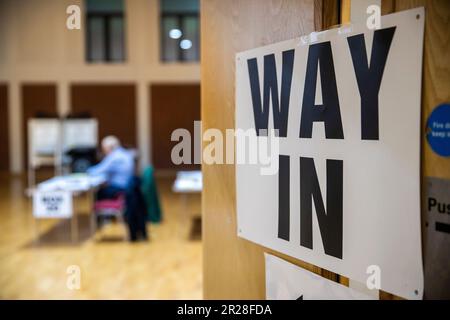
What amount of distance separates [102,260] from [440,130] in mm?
4793

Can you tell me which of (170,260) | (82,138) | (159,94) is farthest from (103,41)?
(170,260)

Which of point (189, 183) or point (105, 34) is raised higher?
point (105, 34)

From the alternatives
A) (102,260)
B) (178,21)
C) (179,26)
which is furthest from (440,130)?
(178,21)

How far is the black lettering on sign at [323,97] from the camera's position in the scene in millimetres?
1579

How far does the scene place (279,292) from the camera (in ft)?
6.17

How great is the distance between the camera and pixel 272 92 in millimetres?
1803

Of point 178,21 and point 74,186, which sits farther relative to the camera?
point 178,21

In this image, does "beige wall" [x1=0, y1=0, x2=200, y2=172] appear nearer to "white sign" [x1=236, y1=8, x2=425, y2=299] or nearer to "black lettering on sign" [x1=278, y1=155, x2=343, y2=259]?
"white sign" [x1=236, y1=8, x2=425, y2=299]

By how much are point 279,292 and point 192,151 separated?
67 centimetres

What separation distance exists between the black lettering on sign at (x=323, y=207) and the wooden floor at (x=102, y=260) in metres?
2.35

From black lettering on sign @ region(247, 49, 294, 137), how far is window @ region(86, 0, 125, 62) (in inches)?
471

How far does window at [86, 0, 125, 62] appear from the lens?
13.0 m

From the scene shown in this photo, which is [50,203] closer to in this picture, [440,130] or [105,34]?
[440,130]

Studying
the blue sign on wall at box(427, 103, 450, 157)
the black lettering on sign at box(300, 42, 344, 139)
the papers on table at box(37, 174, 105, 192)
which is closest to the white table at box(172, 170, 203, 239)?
the papers on table at box(37, 174, 105, 192)
